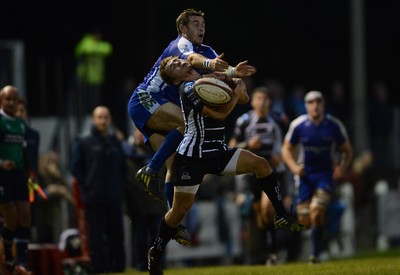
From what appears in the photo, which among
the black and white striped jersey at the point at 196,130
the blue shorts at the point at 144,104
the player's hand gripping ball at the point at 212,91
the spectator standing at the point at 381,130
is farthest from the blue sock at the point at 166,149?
the spectator standing at the point at 381,130

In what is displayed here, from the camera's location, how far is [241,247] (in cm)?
2858

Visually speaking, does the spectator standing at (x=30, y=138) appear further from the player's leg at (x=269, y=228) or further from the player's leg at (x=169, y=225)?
the player's leg at (x=169, y=225)

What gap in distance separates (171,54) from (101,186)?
567 centimetres

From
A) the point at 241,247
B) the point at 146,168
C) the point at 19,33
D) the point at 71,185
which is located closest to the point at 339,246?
the point at 241,247

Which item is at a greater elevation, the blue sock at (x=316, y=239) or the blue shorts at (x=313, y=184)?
the blue shorts at (x=313, y=184)

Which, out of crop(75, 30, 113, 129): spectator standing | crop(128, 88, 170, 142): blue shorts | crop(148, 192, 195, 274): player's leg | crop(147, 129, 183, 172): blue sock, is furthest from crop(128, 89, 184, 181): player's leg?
crop(75, 30, 113, 129): spectator standing

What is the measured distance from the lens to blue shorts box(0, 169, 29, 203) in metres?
20.1

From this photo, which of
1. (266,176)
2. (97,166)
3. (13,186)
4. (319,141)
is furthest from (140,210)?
(266,176)

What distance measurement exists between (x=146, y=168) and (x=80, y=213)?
6.84 metres

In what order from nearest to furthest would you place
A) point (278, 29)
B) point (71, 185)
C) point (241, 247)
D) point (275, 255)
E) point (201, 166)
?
point (201, 166)
point (275, 255)
point (71, 185)
point (241, 247)
point (278, 29)

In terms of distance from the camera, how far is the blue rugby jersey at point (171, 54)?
1733 cm

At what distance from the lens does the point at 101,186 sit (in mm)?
22672

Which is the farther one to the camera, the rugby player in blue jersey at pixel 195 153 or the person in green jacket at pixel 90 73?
the person in green jacket at pixel 90 73

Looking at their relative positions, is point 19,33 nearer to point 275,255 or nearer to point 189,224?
point 189,224
